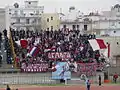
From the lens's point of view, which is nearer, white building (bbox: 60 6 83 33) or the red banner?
the red banner

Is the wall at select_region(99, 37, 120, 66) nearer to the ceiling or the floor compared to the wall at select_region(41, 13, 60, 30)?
nearer to the floor

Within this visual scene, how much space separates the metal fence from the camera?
4128cm

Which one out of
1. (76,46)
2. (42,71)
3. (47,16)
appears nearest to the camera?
(42,71)

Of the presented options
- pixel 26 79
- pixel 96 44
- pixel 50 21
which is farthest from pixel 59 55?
pixel 50 21

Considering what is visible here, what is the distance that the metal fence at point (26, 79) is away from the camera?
41.3 meters

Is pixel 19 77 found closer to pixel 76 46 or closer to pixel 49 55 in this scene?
pixel 49 55

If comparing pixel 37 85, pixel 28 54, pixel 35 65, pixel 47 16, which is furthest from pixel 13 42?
pixel 47 16

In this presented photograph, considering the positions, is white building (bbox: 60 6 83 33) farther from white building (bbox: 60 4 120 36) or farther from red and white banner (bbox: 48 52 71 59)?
red and white banner (bbox: 48 52 71 59)

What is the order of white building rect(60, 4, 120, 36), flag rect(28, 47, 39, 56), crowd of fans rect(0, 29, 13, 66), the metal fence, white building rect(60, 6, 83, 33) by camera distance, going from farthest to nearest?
white building rect(60, 6, 83, 33) < white building rect(60, 4, 120, 36) < crowd of fans rect(0, 29, 13, 66) < flag rect(28, 47, 39, 56) < the metal fence

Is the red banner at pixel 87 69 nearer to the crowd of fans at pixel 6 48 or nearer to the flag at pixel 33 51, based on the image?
the flag at pixel 33 51

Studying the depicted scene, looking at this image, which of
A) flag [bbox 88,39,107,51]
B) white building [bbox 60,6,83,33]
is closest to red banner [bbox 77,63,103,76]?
flag [bbox 88,39,107,51]

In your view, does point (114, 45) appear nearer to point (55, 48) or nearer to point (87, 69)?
point (55, 48)

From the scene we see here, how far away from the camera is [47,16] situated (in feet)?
266

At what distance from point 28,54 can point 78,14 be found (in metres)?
42.3
